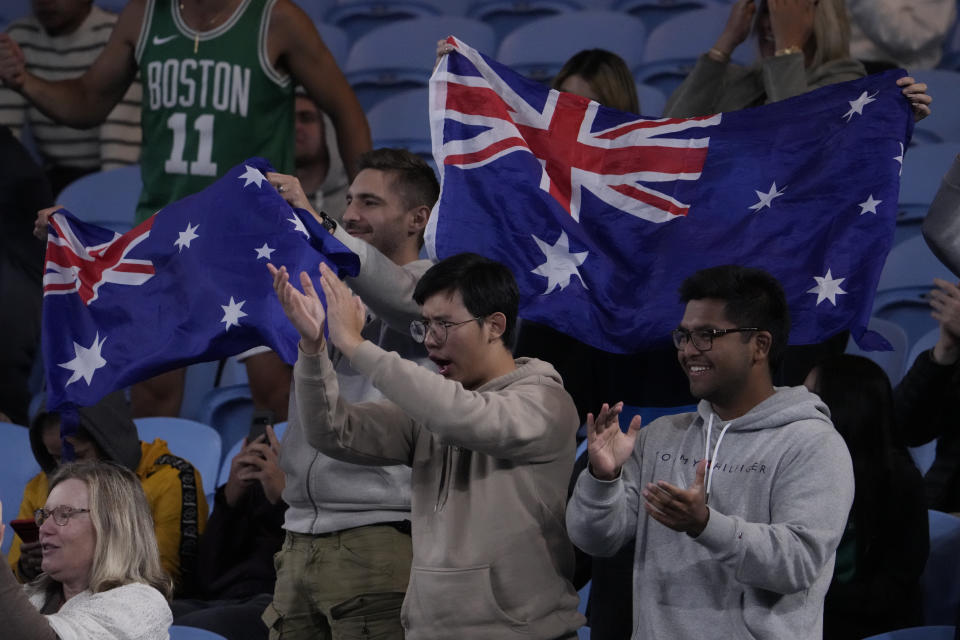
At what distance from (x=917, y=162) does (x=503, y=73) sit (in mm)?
2656

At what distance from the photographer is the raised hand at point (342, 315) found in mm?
3213

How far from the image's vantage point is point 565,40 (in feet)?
24.8

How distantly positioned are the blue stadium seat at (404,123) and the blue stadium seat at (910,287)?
2441 millimetres

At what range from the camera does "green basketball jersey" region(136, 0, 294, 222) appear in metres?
5.43

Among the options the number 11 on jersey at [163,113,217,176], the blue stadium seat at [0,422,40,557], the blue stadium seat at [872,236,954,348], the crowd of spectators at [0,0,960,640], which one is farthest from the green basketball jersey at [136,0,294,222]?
the blue stadium seat at [872,236,954,348]

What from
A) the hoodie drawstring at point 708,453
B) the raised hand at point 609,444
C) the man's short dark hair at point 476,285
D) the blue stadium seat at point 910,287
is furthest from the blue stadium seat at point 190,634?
the blue stadium seat at point 910,287

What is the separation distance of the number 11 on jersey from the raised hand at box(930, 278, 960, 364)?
106 inches

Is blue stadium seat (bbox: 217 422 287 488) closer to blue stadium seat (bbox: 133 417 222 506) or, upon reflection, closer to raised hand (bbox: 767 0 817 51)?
blue stadium seat (bbox: 133 417 222 506)

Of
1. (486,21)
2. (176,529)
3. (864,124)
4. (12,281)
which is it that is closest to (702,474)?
(864,124)

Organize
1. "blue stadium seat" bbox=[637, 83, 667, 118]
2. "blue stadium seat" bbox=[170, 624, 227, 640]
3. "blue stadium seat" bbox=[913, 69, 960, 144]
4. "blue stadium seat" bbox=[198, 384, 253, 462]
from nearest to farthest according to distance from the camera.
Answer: "blue stadium seat" bbox=[170, 624, 227, 640], "blue stadium seat" bbox=[198, 384, 253, 462], "blue stadium seat" bbox=[913, 69, 960, 144], "blue stadium seat" bbox=[637, 83, 667, 118]

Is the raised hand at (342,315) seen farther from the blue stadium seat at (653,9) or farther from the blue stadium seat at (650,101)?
the blue stadium seat at (653,9)

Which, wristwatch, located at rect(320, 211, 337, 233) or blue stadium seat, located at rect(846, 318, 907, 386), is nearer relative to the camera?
wristwatch, located at rect(320, 211, 337, 233)

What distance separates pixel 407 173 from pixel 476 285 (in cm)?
81

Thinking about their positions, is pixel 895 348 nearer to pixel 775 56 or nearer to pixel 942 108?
pixel 775 56
